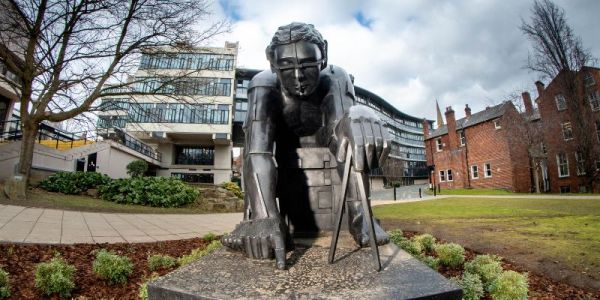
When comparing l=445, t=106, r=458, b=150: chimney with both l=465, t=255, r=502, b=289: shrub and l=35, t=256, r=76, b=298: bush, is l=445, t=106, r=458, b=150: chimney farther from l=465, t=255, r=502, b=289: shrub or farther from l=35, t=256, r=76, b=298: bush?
l=35, t=256, r=76, b=298: bush

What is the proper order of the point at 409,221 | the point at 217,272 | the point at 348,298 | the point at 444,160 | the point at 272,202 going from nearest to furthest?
the point at 348,298 → the point at 217,272 → the point at 272,202 → the point at 409,221 → the point at 444,160

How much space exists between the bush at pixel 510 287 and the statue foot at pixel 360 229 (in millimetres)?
1296

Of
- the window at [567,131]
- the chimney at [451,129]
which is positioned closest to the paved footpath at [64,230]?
the window at [567,131]

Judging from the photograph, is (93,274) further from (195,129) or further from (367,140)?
(195,129)

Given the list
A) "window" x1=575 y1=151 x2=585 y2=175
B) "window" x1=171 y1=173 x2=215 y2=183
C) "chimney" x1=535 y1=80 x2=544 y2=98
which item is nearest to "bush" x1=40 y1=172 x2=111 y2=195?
"window" x1=171 y1=173 x2=215 y2=183

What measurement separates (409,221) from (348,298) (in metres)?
6.39

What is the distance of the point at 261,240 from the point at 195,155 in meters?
34.4

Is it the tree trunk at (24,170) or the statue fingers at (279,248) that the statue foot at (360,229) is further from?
the tree trunk at (24,170)

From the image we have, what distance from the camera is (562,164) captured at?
21797 millimetres

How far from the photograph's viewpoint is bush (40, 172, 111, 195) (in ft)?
40.8

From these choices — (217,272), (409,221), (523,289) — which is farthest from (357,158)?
(409,221)

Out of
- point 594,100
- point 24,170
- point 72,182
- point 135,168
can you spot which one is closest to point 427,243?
point 24,170

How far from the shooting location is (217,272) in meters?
1.41

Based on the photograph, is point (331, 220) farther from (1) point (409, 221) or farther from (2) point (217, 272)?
(1) point (409, 221)
